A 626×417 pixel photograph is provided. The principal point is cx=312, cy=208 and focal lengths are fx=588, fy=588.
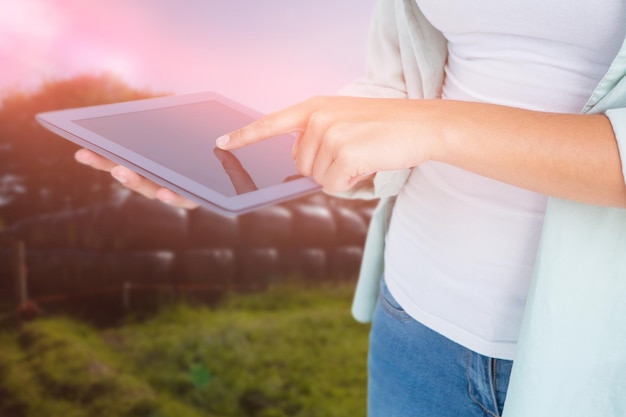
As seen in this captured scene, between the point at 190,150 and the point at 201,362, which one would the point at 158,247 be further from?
the point at 190,150

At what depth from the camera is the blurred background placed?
1.44m

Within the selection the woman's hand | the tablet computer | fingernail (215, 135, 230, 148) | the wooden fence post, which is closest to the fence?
the wooden fence post

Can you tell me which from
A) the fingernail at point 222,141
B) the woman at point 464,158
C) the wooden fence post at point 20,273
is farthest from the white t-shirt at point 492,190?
the wooden fence post at point 20,273

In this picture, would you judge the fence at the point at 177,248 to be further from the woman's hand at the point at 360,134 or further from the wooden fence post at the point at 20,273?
the woman's hand at the point at 360,134

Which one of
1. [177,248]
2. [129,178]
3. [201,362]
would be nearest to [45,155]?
[177,248]

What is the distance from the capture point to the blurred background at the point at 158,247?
144 centimetres

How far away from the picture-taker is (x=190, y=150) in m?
0.63

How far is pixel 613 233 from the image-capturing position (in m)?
0.51

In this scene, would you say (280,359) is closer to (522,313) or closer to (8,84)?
(8,84)

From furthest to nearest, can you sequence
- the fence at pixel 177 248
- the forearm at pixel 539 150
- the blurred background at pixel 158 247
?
the fence at pixel 177 248
the blurred background at pixel 158 247
the forearm at pixel 539 150

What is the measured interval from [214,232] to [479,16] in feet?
4.00

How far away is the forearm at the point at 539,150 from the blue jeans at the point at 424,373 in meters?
0.22

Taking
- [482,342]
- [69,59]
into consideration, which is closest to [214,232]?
[69,59]

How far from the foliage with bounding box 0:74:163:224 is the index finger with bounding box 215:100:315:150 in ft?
3.30
